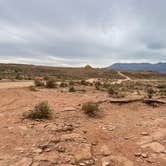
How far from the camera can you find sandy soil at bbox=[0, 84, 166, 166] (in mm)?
6332

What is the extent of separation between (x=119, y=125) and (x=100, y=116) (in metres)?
1.24

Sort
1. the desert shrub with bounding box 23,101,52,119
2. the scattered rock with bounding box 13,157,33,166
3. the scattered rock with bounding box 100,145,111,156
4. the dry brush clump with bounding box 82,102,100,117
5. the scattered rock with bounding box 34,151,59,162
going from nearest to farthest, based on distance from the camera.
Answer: the scattered rock with bounding box 13,157,33,166, the scattered rock with bounding box 34,151,59,162, the scattered rock with bounding box 100,145,111,156, the desert shrub with bounding box 23,101,52,119, the dry brush clump with bounding box 82,102,100,117

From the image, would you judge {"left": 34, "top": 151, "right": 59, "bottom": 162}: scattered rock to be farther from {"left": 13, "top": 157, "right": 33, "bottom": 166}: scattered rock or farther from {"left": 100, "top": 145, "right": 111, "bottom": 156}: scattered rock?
{"left": 100, "top": 145, "right": 111, "bottom": 156}: scattered rock

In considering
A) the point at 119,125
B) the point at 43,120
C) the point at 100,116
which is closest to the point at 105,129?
the point at 119,125

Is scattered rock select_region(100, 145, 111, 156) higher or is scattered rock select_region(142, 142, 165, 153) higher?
scattered rock select_region(100, 145, 111, 156)

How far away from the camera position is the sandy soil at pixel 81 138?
6.33 metres

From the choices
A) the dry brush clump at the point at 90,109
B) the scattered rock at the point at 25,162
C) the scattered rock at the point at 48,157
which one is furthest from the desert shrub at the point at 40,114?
the scattered rock at the point at 25,162

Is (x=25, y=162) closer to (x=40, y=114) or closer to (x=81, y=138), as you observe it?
(x=81, y=138)

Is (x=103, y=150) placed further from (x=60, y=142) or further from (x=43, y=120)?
(x=43, y=120)

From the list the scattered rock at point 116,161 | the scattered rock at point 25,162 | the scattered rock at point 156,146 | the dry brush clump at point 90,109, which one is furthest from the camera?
the dry brush clump at point 90,109

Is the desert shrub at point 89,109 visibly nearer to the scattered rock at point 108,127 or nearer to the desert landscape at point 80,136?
the desert landscape at point 80,136

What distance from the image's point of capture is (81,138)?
24.8 feet

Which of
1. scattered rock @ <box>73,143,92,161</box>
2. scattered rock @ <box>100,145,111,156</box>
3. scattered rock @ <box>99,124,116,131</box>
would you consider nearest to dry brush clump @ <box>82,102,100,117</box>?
scattered rock @ <box>99,124,116,131</box>

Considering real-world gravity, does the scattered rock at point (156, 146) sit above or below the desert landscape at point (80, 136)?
below
